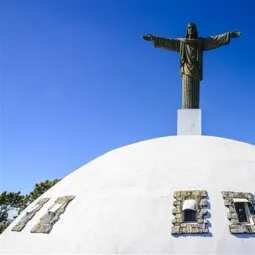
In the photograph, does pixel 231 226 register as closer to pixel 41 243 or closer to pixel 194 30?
pixel 41 243

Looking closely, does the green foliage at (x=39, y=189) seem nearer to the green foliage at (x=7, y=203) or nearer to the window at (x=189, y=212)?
the green foliage at (x=7, y=203)

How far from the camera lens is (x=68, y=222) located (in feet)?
36.1

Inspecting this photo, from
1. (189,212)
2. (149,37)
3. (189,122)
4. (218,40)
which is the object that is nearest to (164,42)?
(149,37)

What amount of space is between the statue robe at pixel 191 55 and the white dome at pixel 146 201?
9.33 feet

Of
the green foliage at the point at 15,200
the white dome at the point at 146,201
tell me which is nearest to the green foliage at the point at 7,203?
the green foliage at the point at 15,200

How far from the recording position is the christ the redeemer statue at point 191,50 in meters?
15.8

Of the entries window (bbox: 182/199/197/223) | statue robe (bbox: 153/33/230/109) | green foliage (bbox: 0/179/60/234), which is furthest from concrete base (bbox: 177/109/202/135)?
green foliage (bbox: 0/179/60/234)

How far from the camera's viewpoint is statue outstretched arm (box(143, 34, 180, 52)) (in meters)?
16.3

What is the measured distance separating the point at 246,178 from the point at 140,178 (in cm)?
335

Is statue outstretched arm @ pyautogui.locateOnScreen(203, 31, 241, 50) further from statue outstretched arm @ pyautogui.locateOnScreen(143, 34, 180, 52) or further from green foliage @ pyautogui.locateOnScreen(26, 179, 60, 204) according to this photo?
green foliage @ pyautogui.locateOnScreen(26, 179, 60, 204)

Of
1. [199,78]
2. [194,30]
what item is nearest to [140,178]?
[199,78]

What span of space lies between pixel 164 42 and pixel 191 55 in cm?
140

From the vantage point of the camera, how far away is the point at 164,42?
16359 millimetres

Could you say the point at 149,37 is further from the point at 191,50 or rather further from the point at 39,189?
the point at 39,189
